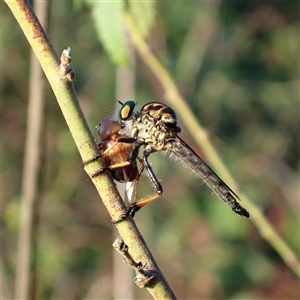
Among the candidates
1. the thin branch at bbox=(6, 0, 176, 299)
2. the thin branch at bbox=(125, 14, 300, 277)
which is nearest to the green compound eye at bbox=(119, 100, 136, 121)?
the thin branch at bbox=(125, 14, 300, 277)

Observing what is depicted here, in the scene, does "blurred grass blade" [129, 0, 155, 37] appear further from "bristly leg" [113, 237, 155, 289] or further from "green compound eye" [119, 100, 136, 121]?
"bristly leg" [113, 237, 155, 289]

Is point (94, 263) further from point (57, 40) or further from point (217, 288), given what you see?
point (57, 40)

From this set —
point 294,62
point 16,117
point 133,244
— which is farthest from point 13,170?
point 133,244

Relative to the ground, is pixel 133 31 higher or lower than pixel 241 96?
lower

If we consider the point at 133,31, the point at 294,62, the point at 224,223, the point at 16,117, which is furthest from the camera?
the point at 294,62

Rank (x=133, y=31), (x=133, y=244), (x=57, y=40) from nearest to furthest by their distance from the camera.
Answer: (x=133, y=244)
(x=133, y=31)
(x=57, y=40)

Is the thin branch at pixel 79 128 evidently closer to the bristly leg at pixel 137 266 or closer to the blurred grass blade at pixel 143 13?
the bristly leg at pixel 137 266

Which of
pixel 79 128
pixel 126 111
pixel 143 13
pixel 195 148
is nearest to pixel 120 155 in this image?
pixel 79 128
